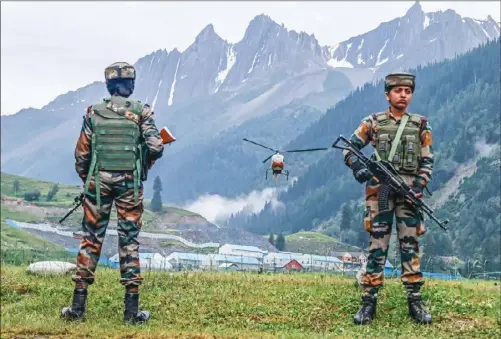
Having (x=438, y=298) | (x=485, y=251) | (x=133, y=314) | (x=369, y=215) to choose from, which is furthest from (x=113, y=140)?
(x=485, y=251)

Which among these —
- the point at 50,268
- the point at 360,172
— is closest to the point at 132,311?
the point at 360,172

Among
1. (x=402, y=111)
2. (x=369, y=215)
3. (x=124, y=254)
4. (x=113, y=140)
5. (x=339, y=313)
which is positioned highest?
(x=402, y=111)

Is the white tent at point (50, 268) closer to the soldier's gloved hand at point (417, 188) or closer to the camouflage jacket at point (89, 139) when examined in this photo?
the camouflage jacket at point (89, 139)

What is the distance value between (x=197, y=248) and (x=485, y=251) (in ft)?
253

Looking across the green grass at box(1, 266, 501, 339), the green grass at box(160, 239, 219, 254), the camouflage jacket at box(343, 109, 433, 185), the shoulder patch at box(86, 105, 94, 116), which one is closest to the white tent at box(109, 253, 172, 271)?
the green grass at box(1, 266, 501, 339)

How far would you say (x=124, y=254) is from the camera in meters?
9.30

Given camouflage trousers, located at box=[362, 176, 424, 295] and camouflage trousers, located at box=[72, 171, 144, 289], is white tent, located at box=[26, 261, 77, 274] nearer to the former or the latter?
camouflage trousers, located at box=[72, 171, 144, 289]

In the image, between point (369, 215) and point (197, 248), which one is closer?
point (369, 215)

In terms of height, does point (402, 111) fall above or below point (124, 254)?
above

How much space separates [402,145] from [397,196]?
78cm

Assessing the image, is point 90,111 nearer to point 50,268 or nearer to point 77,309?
point 77,309

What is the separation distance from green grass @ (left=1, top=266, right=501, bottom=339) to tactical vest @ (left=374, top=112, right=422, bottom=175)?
2342mm

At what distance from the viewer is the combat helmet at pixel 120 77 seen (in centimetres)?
965

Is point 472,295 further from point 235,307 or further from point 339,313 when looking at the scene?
point 235,307
